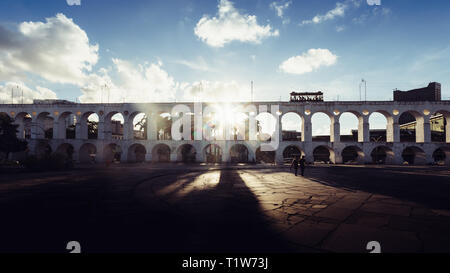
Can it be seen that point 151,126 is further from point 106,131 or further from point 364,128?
point 364,128

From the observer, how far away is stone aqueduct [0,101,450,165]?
30.2m

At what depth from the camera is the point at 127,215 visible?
4.84 metres

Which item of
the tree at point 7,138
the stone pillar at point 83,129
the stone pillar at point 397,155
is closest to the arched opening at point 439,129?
the stone pillar at point 397,155

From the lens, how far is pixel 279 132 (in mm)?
31188

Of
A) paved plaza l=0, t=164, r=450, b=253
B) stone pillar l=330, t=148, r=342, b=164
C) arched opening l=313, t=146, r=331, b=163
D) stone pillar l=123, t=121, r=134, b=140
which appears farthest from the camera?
arched opening l=313, t=146, r=331, b=163

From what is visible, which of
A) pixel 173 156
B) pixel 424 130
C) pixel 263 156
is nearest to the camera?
pixel 424 130

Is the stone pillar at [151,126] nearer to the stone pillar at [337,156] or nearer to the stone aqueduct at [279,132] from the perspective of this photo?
the stone aqueduct at [279,132]

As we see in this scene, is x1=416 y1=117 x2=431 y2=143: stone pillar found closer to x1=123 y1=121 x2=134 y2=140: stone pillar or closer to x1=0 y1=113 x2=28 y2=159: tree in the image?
x1=123 y1=121 x2=134 y2=140: stone pillar

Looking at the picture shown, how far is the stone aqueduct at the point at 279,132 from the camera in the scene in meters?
30.2

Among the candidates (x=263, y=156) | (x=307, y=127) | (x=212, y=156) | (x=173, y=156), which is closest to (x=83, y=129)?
(x=173, y=156)

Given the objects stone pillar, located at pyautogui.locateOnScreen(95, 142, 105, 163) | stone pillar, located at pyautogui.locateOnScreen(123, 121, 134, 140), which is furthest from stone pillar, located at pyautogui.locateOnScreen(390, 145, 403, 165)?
stone pillar, located at pyautogui.locateOnScreen(95, 142, 105, 163)

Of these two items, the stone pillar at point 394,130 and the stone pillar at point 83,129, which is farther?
the stone pillar at point 83,129

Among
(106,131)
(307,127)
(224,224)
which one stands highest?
(307,127)
